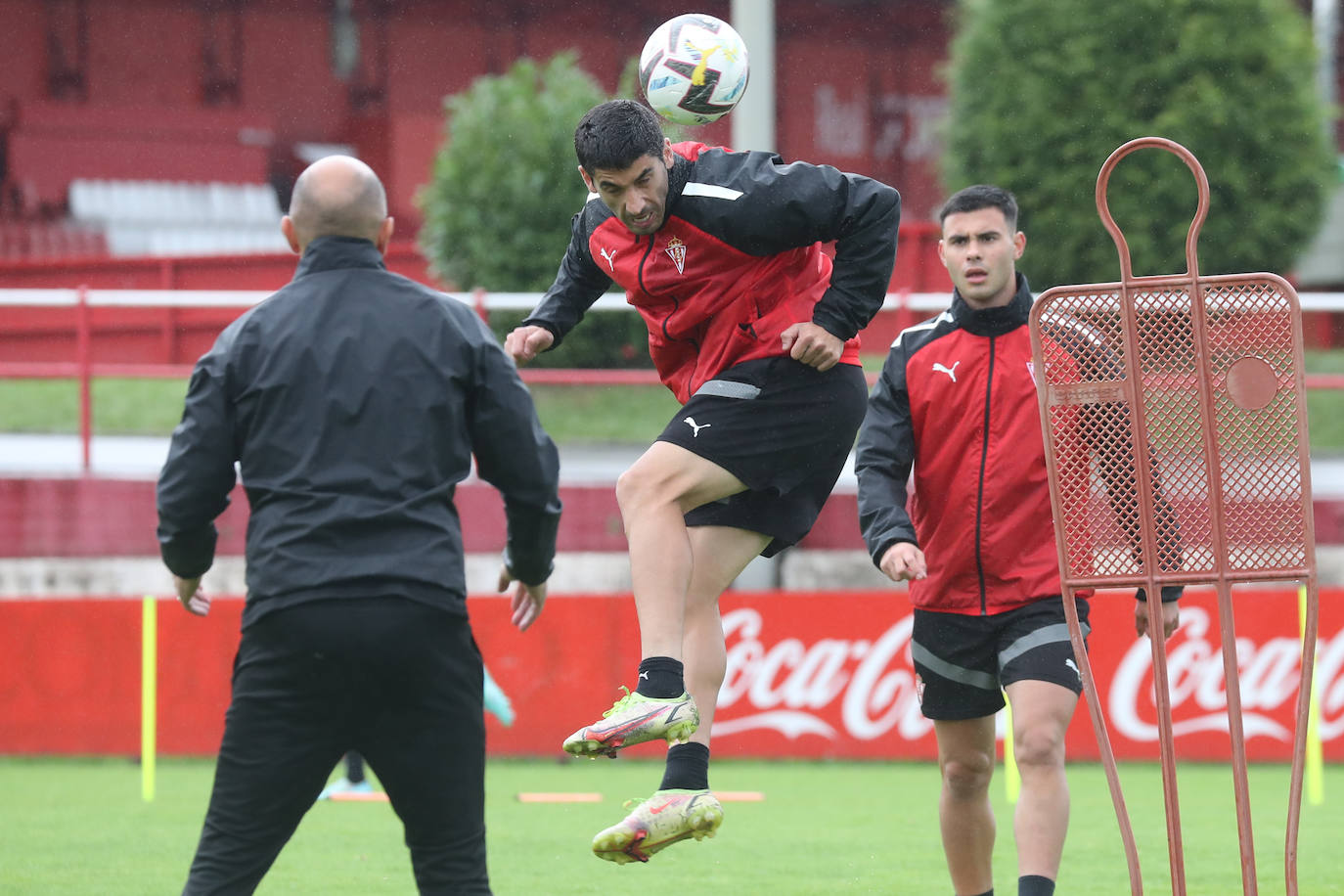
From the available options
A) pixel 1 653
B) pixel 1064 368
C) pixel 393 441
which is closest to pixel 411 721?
pixel 393 441

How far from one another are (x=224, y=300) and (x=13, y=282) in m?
8.86

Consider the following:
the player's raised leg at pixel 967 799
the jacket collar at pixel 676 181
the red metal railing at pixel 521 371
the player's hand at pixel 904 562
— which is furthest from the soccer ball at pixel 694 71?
the red metal railing at pixel 521 371

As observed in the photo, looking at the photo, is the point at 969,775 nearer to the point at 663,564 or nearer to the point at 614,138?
the point at 663,564

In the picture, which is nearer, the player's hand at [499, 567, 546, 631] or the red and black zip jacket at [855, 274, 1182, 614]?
the player's hand at [499, 567, 546, 631]

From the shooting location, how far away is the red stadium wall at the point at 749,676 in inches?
460

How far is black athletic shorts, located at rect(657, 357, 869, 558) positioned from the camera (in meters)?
5.32

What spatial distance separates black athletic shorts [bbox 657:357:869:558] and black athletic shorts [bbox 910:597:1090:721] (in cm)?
74

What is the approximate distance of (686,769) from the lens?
5.18 metres

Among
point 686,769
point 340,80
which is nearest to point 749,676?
point 686,769

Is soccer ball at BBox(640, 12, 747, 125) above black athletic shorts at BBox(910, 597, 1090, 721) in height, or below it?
above

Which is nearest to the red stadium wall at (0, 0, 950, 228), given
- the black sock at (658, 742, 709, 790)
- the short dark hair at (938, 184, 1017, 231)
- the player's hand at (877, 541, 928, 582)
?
the short dark hair at (938, 184, 1017, 231)

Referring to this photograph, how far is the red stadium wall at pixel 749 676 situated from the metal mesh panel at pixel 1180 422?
653 cm

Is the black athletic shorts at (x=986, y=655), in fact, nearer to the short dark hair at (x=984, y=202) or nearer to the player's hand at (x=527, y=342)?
the short dark hair at (x=984, y=202)

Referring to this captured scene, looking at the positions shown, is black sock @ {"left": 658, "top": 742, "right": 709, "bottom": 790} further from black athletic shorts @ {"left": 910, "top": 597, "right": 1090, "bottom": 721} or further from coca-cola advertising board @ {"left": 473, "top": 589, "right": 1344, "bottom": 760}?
coca-cola advertising board @ {"left": 473, "top": 589, "right": 1344, "bottom": 760}
